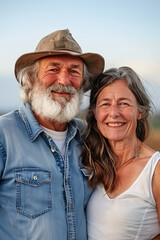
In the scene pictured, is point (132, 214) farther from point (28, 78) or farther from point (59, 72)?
point (28, 78)

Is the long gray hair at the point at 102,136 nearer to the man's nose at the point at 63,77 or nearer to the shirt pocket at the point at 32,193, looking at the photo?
the man's nose at the point at 63,77

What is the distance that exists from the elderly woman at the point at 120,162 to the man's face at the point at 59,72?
0.98 feet

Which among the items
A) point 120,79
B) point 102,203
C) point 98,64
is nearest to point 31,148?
point 102,203

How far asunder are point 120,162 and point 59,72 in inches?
43.7

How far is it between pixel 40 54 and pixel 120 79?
84 cm

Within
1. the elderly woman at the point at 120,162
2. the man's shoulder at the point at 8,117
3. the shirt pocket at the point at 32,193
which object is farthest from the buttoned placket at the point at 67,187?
the man's shoulder at the point at 8,117

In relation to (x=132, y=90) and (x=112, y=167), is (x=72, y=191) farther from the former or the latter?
(x=132, y=90)

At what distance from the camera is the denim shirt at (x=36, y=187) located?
2.44 meters

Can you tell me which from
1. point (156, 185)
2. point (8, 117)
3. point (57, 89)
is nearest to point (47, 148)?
point (8, 117)

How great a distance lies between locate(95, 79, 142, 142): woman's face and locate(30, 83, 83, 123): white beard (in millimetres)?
297

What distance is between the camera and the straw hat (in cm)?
291

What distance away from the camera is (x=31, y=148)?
262cm

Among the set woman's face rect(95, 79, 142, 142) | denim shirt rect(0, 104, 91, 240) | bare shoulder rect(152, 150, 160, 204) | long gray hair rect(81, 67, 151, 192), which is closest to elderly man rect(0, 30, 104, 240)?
denim shirt rect(0, 104, 91, 240)

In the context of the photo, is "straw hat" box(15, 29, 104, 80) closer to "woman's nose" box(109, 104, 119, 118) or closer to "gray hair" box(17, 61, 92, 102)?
"gray hair" box(17, 61, 92, 102)
